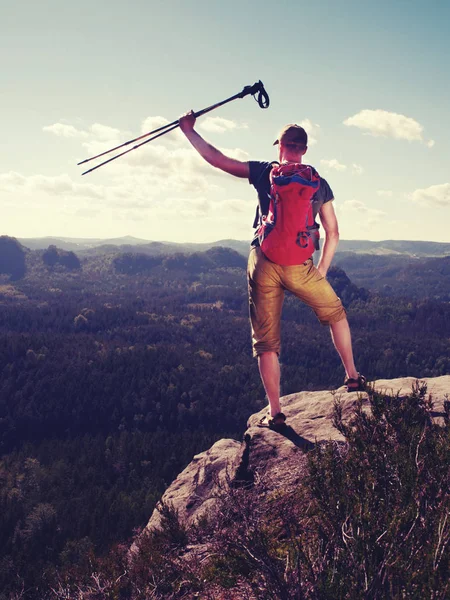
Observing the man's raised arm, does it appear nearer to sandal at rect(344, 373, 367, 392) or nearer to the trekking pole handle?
the trekking pole handle

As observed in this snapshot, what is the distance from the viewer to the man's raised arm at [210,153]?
603 cm

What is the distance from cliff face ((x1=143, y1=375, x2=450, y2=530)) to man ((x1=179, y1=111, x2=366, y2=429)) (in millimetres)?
653

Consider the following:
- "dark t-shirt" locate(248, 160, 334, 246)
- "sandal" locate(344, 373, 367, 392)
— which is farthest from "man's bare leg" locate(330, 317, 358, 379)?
"dark t-shirt" locate(248, 160, 334, 246)

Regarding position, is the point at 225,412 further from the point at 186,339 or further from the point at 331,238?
the point at 331,238

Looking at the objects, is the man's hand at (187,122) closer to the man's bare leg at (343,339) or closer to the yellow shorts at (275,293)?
the yellow shorts at (275,293)

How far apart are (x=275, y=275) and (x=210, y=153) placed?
1915 mm

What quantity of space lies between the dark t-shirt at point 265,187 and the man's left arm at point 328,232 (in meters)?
0.15

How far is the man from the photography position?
6.02 metres

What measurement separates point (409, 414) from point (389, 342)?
6447 inches

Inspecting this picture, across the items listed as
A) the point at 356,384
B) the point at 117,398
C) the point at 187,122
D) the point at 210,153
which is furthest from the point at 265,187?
the point at 117,398

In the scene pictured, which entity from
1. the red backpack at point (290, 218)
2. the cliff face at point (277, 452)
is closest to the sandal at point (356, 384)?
the cliff face at point (277, 452)

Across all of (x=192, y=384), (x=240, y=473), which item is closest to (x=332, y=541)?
(x=240, y=473)

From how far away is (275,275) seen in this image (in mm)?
6246

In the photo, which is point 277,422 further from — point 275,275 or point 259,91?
point 259,91
